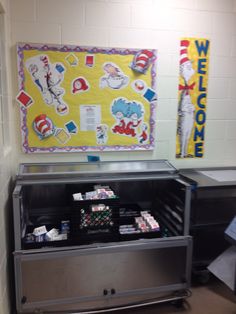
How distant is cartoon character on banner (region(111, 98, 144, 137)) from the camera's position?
2.19 metres

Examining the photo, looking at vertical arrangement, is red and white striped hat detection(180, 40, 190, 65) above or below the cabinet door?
above

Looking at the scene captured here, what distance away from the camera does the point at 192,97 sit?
229 centimetres

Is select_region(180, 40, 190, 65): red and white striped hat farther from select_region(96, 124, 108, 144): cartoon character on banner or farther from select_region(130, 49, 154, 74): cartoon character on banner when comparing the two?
select_region(96, 124, 108, 144): cartoon character on banner

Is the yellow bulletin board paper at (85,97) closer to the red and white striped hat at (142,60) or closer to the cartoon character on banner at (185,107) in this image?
the red and white striped hat at (142,60)

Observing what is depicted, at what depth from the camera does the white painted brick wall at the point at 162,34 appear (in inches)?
78.9

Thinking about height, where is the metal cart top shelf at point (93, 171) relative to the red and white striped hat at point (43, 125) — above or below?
below

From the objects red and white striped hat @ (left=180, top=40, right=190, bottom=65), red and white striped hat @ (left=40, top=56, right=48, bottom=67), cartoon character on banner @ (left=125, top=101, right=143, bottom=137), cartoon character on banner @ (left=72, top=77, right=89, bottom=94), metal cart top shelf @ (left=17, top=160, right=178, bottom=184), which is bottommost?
Result: metal cart top shelf @ (left=17, top=160, right=178, bottom=184)

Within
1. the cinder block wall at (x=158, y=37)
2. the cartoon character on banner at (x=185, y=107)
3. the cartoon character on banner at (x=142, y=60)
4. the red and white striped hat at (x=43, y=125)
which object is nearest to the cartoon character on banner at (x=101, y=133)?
the cinder block wall at (x=158, y=37)

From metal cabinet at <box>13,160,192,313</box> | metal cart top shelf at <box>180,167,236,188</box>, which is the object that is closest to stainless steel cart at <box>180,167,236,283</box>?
metal cart top shelf at <box>180,167,236,188</box>

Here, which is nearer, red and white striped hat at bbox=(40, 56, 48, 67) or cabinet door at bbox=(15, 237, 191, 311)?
cabinet door at bbox=(15, 237, 191, 311)

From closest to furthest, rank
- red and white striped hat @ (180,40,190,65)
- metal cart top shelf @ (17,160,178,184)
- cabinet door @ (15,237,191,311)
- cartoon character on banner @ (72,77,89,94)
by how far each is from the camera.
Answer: cabinet door @ (15,237,191,311)
metal cart top shelf @ (17,160,178,184)
cartoon character on banner @ (72,77,89,94)
red and white striped hat @ (180,40,190,65)

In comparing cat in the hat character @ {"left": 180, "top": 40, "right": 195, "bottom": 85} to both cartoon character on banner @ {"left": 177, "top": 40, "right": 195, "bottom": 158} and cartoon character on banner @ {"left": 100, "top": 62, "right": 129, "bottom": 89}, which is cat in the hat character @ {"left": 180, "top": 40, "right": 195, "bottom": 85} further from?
cartoon character on banner @ {"left": 100, "top": 62, "right": 129, "bottom": 89}

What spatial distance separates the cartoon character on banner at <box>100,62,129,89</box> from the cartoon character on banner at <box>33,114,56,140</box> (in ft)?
1.53

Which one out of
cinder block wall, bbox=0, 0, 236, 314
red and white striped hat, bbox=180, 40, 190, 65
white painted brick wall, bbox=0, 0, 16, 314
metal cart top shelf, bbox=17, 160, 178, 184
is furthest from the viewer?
red and white striped hat, bbox=180, 40, 190, 65
